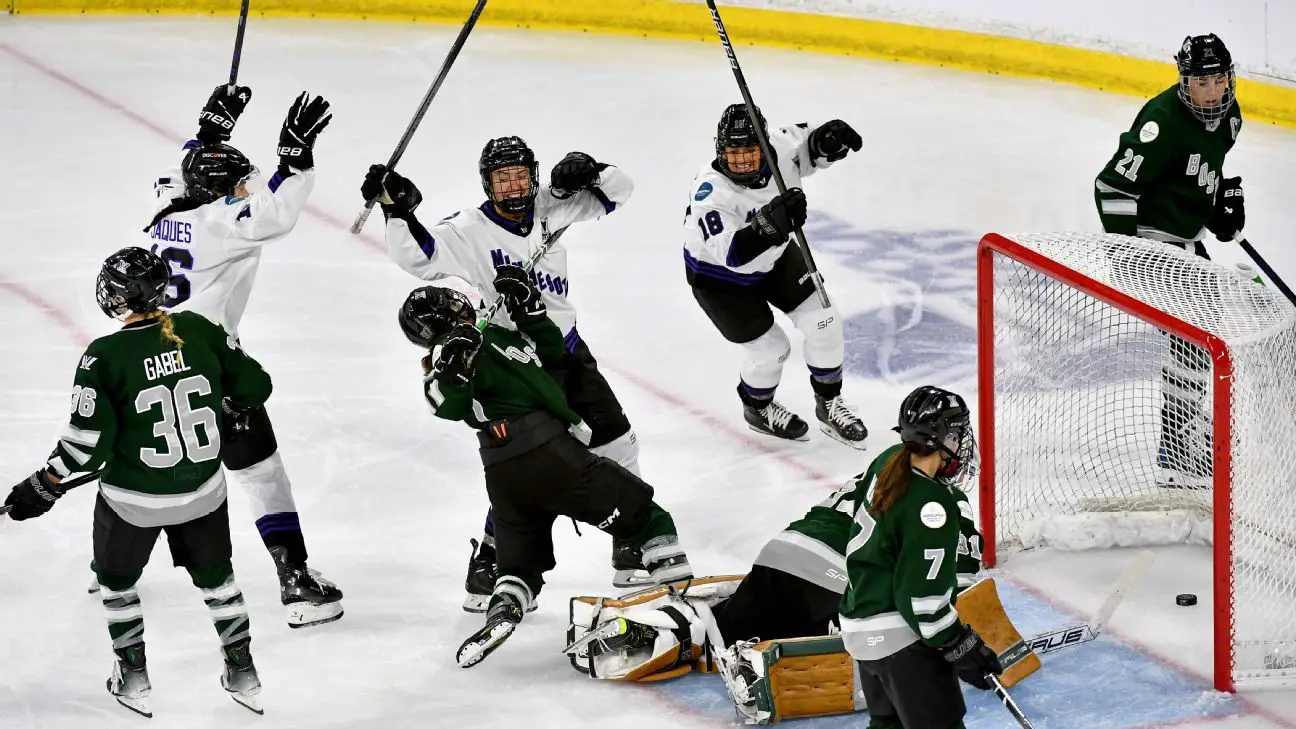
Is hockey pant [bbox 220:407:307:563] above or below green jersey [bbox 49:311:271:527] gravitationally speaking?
below

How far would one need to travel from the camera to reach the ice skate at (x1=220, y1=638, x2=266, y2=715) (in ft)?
12.9

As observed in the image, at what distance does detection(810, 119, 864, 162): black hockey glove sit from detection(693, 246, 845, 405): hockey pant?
1.01ft

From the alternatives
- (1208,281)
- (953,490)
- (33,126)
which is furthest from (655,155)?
(953,490)

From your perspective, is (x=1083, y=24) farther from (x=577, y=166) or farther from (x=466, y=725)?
(x=466, y=725)

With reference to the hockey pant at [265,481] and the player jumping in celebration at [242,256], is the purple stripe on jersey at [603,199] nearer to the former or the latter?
the player jumping in celebration at [242,256]

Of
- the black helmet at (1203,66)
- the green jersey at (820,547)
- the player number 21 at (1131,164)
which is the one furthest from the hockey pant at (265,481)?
the black helmet at (1203,66)

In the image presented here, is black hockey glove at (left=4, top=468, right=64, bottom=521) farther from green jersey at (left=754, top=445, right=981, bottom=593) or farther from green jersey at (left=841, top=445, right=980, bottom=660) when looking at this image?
green jersey at (left=841, top=445, right=980, bottom=660)

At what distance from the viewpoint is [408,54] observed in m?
8.68

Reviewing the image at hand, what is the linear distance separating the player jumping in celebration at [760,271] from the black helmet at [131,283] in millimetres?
1828

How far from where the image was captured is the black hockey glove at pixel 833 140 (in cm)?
511

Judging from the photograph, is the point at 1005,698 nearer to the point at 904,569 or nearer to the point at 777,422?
the point at 904,569

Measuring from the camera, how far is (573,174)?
460 cm

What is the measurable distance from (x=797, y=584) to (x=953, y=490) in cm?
89

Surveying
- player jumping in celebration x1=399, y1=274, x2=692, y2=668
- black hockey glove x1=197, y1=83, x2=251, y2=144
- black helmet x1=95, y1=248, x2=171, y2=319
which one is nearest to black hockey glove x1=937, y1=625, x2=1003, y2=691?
player jumping in celebration x1=399, y1=274, x2=692, y2=668
